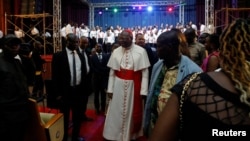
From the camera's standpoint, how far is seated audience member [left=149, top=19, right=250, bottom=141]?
1.16 m

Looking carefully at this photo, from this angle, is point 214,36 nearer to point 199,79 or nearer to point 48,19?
point 199,79

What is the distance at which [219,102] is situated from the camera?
3.82 feet

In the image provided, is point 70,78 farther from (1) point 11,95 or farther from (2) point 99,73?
(2) point 99,73

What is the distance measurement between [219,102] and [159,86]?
1.73m

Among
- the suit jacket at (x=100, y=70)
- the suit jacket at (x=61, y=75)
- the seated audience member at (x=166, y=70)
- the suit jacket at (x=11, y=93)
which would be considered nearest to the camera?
the seated audience member at (x=166, y=70)

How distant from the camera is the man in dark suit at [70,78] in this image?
462 centimetres

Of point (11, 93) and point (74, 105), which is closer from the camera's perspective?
point (11, 93)

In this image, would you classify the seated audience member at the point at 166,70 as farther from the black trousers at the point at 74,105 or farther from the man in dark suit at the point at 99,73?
the man in dark suit at the point at 99,73

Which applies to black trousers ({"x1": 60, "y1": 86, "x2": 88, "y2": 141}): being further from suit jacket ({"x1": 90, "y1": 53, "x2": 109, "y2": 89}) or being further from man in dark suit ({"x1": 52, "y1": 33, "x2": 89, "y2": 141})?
suit jacket ({"x1": 90, "y1": 53, "x2": 109, "y2": 89})

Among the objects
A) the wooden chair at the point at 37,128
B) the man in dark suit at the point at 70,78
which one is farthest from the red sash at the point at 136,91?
the wooden chair at the point at 37,128

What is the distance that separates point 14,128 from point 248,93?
2.62 meters

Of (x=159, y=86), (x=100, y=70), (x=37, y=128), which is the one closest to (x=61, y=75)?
(x=37, y=128)

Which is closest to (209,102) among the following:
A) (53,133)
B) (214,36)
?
(53,133)

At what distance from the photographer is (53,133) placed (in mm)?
3641
